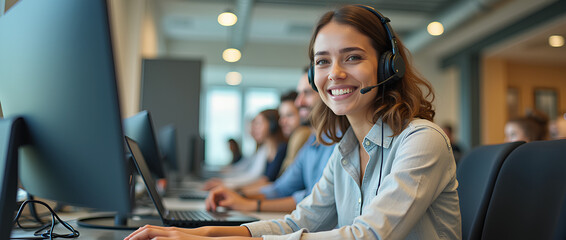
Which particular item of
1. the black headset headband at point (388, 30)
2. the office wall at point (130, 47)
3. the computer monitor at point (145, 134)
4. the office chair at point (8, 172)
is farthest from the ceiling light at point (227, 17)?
the office chair at point (8, 172)

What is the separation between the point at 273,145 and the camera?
3771 mm

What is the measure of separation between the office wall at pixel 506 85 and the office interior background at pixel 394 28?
18 mm

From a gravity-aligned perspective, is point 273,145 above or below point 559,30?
below

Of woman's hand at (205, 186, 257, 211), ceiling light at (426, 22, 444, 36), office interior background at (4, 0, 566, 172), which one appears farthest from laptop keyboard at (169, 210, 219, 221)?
ceiling light at (426, 22, 444, 36)

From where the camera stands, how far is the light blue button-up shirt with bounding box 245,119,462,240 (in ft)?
2.76

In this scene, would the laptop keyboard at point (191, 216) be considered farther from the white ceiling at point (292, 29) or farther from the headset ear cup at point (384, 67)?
the white ceiling at point (292, 29)

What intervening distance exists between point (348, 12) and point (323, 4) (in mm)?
5446

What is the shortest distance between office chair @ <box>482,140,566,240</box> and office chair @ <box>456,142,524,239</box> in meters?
0.02

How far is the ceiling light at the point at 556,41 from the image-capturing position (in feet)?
20.7

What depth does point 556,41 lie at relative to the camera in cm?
652

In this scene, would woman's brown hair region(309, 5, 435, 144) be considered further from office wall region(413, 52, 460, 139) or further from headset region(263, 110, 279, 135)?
office wall region(413, 52, 460, 139)

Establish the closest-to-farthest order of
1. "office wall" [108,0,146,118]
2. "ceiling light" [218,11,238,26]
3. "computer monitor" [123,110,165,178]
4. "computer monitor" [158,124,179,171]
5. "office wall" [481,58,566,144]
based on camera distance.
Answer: "computer monitor" [123,110,165,178], "computer monitor" [158,124,179,171], "office wall" [108,0,146,118], "ceiling light" [218,11,238,26], "office wall" [481,58,566,144]

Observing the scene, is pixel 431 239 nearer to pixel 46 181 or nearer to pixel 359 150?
pixel 359 150

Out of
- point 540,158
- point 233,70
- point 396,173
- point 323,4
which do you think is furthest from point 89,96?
point 233,70
